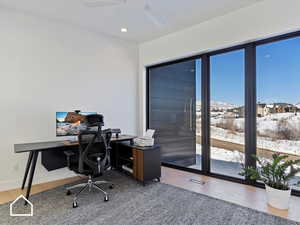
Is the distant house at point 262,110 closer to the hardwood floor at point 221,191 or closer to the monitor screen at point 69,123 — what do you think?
the hardwood floor at point 221,191

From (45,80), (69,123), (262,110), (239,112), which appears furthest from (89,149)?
(262,110)

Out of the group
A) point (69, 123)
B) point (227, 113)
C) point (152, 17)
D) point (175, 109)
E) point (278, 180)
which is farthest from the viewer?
point (175, 109)

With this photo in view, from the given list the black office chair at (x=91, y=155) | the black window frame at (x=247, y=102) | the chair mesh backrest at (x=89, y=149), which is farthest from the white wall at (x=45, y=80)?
the black window frame at (x=247, y=102)

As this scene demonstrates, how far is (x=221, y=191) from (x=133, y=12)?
3.24 metres

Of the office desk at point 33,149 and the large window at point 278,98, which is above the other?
the large window at point 278,98

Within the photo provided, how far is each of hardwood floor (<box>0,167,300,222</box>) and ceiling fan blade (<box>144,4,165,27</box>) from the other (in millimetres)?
2672

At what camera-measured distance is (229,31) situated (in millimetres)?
3225

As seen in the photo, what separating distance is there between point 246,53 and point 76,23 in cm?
313

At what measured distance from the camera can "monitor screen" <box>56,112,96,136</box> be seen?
318cm

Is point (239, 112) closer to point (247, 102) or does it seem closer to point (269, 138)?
point (247, 102)

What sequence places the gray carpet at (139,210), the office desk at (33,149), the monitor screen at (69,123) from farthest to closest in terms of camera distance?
1. the monitor screen at (69,123)
2. the office desk at (33,149)
3. the gray carpet at (139,210)

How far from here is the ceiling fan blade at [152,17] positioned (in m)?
2.79

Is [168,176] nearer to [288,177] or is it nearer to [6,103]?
[288,177]

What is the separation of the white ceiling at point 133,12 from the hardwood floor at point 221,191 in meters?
2.70
